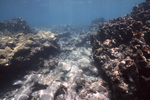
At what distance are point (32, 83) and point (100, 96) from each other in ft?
15.0

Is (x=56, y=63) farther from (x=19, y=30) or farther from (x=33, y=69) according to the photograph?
(x=19, y=30)

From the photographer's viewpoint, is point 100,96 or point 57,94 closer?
point 100,96

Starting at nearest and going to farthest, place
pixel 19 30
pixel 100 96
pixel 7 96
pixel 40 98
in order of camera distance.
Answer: pixel 100 96
pixel 40 98
pixel 7 96
pixel 19 30

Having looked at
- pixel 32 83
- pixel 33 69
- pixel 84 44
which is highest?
pixel 84 44

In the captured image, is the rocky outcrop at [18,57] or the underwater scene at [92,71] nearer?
the underwater scene at [92,71]

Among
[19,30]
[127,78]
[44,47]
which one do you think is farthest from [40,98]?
[19,30]

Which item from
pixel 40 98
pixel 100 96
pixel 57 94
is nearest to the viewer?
pixel 100 96

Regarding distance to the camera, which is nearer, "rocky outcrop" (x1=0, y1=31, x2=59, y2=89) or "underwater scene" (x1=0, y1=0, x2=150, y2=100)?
"underwater scene" (x1=0, y1=0, x2=150, y2=100)

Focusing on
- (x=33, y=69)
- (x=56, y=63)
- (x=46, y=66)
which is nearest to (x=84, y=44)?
(x=56, y=63)

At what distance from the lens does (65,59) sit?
430 inches

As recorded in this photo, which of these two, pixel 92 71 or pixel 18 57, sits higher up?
pixel 18 57

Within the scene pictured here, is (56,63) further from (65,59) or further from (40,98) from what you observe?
(40,98)

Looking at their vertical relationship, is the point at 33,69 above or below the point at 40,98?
above

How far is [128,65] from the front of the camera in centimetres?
356
